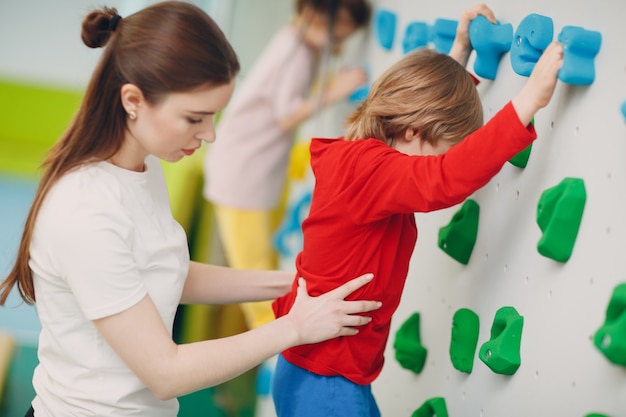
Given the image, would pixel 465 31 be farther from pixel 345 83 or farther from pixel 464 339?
pixel 345 83

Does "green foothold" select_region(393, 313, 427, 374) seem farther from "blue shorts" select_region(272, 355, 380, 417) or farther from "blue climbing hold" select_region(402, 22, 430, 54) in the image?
"blue climbing hold" select_region(402, 22, 430, 54)

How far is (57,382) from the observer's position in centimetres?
114

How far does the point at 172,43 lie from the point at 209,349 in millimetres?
407

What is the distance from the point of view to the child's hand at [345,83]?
84.0 inches

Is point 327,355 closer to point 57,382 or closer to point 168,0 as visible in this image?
point 57,382

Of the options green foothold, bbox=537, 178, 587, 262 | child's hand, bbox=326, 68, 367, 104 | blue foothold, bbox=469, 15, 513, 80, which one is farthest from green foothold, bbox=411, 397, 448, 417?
child's hand, bbox=326, 68, 367, 104

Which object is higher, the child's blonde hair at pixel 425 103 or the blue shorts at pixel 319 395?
the child's blonde hair at pixel 425 103

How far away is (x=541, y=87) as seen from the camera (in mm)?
1056

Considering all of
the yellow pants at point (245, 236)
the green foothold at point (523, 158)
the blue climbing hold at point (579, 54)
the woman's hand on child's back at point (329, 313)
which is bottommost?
the yellow pants at point (245, 236)

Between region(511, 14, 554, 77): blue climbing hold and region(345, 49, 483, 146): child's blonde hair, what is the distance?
0.08 m

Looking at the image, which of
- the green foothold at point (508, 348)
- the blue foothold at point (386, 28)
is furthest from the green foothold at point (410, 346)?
the blue foothold at point (386, 28)

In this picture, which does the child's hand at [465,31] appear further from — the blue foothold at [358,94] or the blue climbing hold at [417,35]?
the blue foothold at [358,94]

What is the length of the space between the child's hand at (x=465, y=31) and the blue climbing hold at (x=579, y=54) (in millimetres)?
292

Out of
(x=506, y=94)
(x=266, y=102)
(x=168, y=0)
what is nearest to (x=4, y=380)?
(x=266, y=102)
